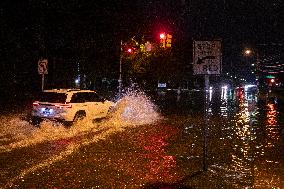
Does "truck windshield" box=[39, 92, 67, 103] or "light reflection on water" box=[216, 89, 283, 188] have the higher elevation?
"truck windshield" box=[39, 92, 67, 103]

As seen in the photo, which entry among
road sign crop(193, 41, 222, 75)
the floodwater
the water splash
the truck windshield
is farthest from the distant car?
road sign crop(193, 41, 222, 75)

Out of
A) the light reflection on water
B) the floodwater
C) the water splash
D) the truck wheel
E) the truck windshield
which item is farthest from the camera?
the water splash

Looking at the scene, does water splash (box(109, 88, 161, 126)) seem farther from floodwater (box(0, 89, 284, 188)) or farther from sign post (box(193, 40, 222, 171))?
sign post (box(193, 40, 222, 171))

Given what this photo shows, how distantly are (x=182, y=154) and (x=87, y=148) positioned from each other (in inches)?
111

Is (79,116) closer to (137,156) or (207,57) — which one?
(137,156)

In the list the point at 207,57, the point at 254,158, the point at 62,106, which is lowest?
the point at 254,158

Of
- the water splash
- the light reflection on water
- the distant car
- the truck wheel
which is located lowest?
the light reflection on water

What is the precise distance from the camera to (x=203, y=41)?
9133mm

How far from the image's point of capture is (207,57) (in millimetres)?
9102

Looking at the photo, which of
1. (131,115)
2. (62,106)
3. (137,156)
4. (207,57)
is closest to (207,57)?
(207,57)

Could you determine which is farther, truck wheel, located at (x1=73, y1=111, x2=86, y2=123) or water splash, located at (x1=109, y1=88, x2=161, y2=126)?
water splash, located at (x1=109, y1=88, x2=161, y2=126)

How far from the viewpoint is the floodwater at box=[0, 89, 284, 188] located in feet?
27.7

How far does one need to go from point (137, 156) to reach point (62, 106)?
18.9 feet

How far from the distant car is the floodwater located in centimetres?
35
